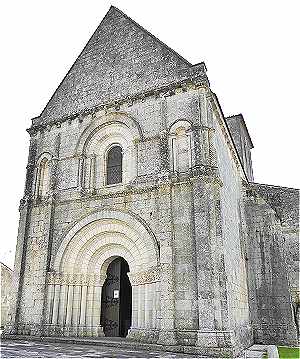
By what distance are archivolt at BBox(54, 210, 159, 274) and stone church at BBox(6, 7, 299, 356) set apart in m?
0.04

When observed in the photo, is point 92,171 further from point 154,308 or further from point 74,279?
point 154,308

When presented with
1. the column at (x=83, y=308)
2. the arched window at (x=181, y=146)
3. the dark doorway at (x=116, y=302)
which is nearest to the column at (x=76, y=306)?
the column at (x=83, y=308)

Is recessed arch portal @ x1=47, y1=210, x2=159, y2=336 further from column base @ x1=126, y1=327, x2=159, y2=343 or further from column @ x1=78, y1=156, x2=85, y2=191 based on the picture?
column @ x1=78, y1=156, x2=85, y2=191

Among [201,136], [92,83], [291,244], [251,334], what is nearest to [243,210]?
[291,244]

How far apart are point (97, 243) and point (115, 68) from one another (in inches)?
285

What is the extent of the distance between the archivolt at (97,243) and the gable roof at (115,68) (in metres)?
4.85

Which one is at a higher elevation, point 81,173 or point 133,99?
point 133,99

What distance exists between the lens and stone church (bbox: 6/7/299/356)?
34.0ft

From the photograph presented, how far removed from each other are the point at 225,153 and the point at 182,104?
336cm

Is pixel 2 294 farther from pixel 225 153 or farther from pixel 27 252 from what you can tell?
pixel 225 153

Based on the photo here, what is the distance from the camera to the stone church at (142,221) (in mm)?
10359

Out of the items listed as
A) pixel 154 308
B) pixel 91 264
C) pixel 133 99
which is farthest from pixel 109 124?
pixel 154 308

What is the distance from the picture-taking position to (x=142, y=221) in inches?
460

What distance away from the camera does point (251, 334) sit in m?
13.7
